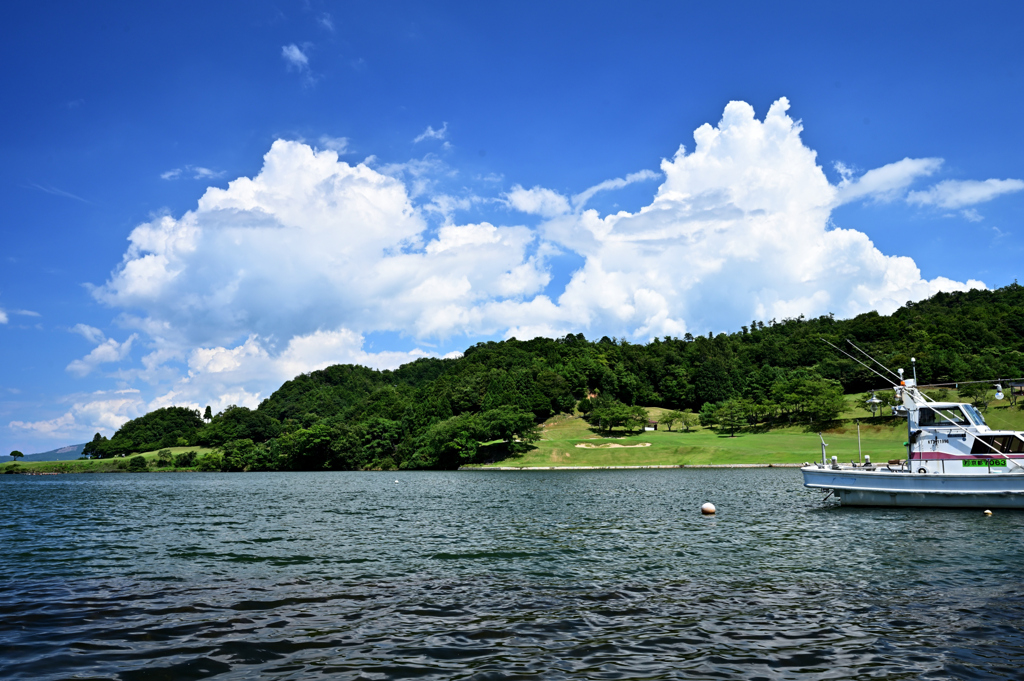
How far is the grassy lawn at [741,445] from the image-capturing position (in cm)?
11452

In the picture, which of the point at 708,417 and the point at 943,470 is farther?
the point at 708,417

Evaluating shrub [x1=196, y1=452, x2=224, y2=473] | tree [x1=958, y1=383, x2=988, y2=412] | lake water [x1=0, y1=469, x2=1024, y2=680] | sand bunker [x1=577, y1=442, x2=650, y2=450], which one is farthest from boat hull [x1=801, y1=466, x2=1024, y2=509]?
shrub [x1=196, y1=452, x2=224, y2=473]

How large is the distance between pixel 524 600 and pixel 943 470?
36548 millimetres

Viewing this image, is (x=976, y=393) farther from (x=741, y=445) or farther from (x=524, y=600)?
(x=524, y=600)

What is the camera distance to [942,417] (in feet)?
136

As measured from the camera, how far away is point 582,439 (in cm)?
15438

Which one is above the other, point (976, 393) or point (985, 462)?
point (976, 393)

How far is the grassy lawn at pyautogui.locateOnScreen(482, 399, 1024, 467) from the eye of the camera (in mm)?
114519

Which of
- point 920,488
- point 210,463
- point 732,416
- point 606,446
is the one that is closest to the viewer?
point 920,488

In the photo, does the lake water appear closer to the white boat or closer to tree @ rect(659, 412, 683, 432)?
the white boat

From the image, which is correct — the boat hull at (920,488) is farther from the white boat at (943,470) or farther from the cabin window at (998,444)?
the cabin window at (998,444)

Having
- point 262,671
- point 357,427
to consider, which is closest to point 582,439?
point 357,427

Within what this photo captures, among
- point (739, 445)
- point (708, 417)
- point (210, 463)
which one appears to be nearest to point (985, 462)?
point (739, 445)

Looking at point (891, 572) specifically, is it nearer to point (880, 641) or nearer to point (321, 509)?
point (880, 641)
